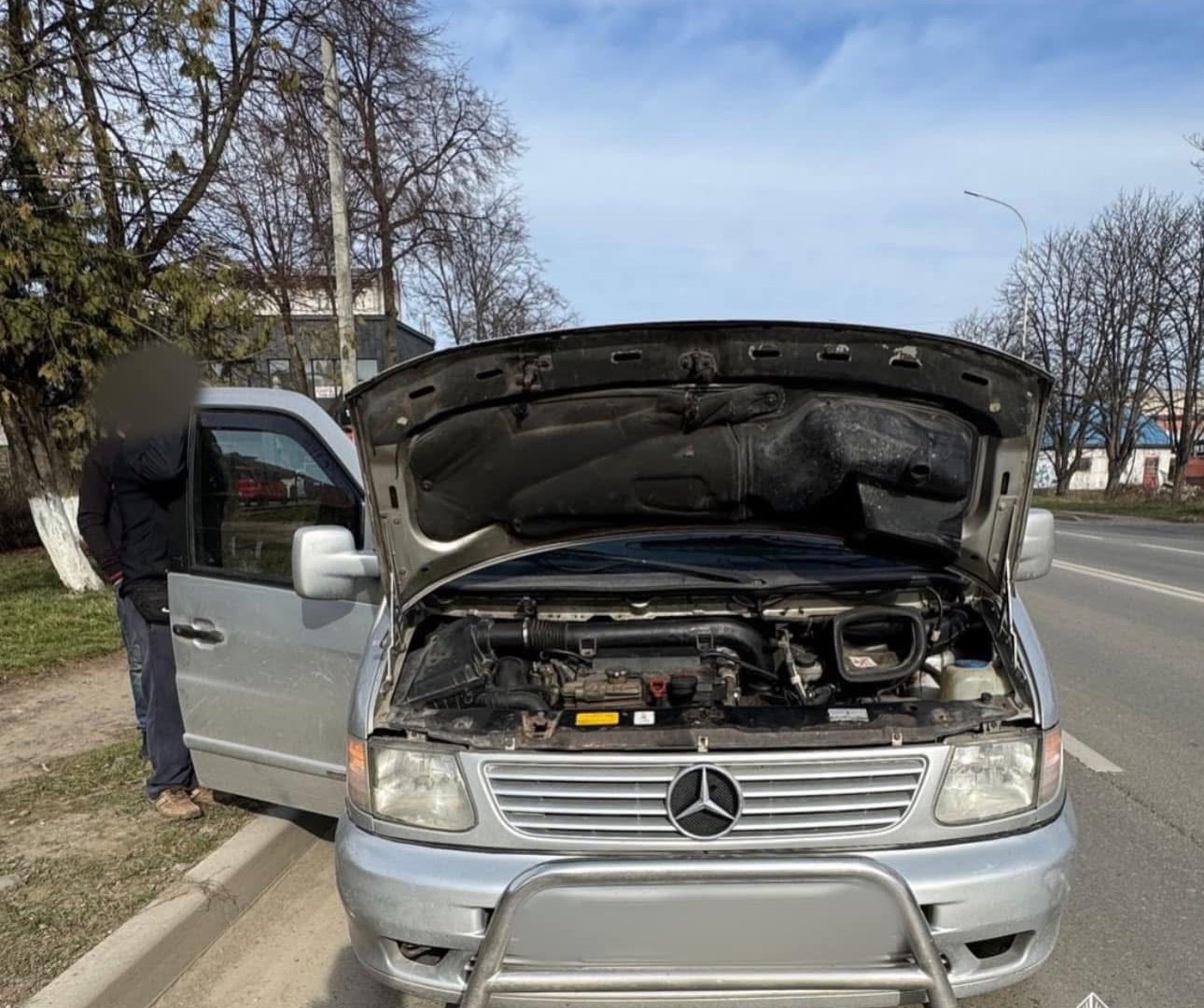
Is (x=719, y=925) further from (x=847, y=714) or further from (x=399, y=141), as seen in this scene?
(x=399, y=141)

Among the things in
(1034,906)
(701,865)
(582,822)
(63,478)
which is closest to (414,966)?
(582,822)

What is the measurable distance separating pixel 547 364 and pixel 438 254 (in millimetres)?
18189

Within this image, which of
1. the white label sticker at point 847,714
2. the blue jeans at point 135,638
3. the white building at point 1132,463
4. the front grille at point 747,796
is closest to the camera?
the front grille at point 747,796

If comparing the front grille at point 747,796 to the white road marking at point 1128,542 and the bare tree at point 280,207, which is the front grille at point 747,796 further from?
the white road marking at point 1128,542

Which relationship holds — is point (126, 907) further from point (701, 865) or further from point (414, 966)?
point (701, 865)

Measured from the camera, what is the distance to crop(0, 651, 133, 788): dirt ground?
478cm

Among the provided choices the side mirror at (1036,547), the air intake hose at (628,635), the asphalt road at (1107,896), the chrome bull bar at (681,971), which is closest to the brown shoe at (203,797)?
the asphalt road at (1107,896)

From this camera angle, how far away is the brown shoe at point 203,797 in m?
3.95

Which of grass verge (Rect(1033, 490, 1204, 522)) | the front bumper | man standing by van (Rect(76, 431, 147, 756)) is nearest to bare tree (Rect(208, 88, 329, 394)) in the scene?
man standing by van (Rect(76, 431, 147, 756))

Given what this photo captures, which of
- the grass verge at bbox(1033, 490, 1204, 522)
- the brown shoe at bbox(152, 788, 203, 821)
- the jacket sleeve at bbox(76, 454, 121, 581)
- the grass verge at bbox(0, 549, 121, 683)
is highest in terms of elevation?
the jacket sleeve at bbox(76, 454, 121, 581)

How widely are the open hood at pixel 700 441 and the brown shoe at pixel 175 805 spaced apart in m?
1.92

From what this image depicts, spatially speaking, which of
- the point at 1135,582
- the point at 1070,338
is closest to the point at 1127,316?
the point at 1070,338

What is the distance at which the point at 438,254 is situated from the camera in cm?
1956

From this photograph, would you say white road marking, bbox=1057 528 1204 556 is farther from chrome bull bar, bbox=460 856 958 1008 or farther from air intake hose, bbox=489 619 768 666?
chrome bull bar, bbox=460 856 958 1008
